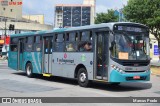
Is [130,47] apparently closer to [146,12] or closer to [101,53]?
[101,53]

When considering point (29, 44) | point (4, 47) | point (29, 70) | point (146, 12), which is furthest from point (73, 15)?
point (29, 70)

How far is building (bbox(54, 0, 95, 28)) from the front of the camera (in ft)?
330

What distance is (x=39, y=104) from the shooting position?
39.0 feet

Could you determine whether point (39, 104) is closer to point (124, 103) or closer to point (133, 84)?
point (124, 103)

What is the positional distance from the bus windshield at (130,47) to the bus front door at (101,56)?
1.59 feet

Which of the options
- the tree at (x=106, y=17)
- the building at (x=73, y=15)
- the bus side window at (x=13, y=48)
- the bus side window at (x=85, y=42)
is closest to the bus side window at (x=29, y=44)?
the bus side window at (x=13, y=48)

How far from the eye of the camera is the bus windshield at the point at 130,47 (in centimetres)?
1576

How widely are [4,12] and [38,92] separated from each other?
4218 inches

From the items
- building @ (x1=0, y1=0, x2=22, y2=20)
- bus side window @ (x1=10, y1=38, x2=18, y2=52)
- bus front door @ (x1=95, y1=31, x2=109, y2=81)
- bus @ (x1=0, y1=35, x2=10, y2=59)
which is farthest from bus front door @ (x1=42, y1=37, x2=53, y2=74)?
building @ (x1=0, y1=0, x2=22, y2=20)

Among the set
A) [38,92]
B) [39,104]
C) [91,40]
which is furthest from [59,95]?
[91,40]

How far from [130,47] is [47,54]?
6046 millimetres

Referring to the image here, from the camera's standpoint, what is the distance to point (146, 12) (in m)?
32.2

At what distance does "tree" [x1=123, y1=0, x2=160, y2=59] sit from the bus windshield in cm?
1500

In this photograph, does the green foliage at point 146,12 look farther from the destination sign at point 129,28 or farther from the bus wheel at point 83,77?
the bus wheel at point 83,77
